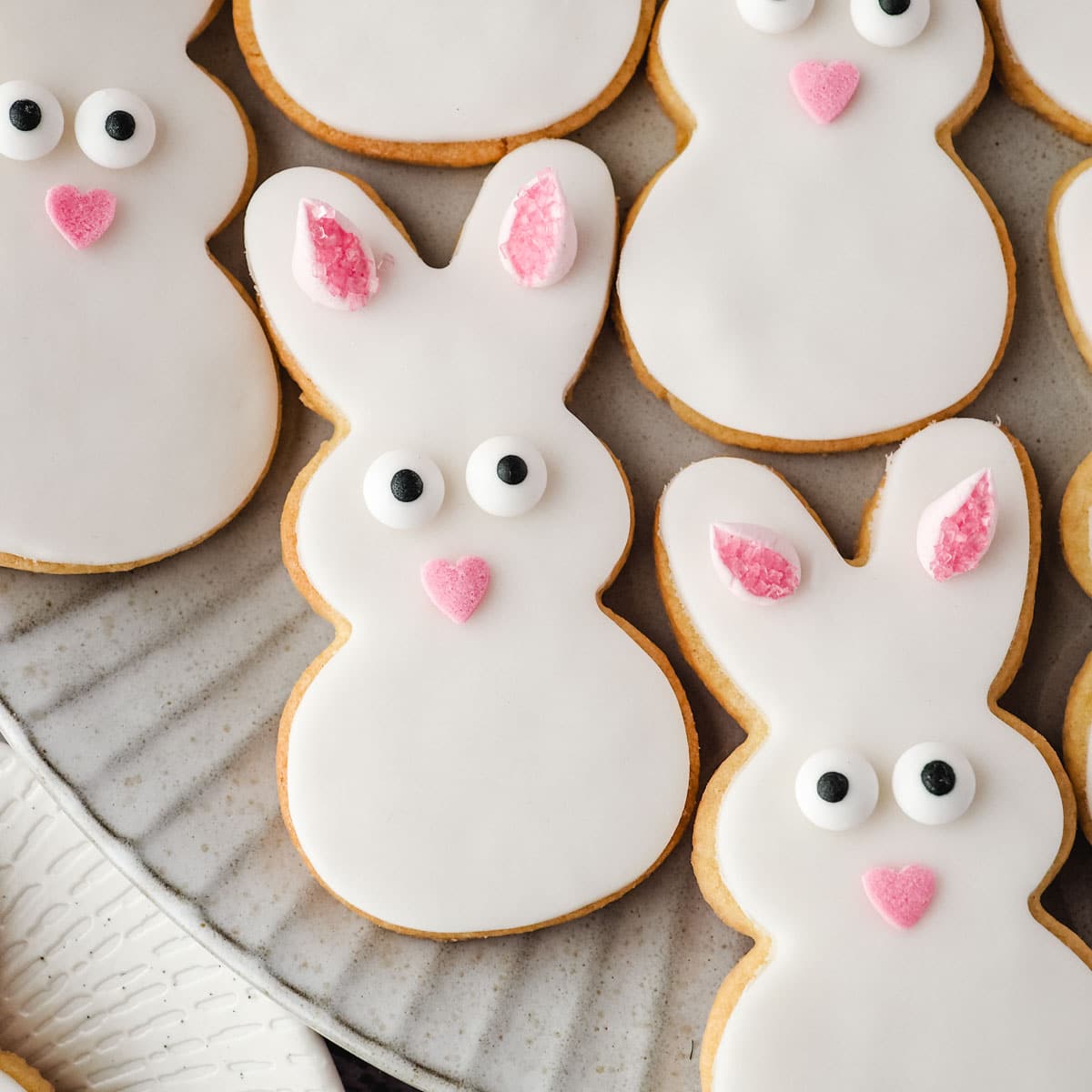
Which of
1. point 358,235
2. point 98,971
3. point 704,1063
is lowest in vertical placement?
point 98,971

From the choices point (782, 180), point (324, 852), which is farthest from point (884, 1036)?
point (782, 180)

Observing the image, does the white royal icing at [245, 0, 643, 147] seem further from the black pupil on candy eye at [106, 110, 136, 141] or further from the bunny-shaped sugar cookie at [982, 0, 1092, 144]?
the bunny-shaped sugar cookie at [982, 0, 1092, 144]

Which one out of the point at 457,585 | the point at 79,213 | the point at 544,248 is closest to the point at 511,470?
the point at 457,585

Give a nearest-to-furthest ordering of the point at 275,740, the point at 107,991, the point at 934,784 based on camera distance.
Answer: the point at 934,784 < the point at 275,740 < the point at 107,991

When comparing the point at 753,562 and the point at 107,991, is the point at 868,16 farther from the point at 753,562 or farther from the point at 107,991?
the point at 107,991

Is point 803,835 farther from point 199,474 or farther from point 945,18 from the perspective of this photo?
point 945,18

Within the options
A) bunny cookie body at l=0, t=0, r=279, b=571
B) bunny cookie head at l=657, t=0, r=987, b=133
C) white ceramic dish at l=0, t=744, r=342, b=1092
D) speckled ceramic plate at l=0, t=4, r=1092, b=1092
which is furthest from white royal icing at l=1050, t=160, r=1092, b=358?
white ceramic dish at l=0, t=744, r=342, b=1092
